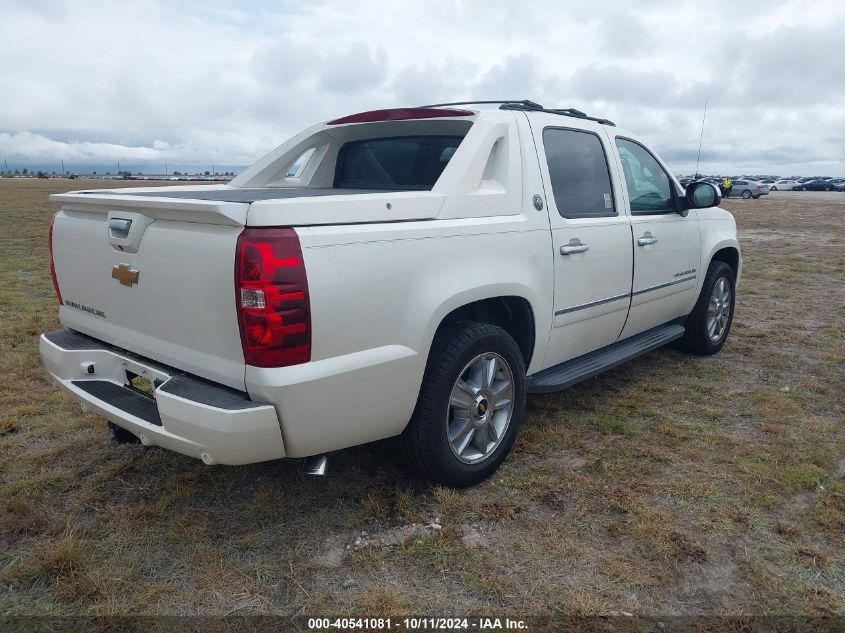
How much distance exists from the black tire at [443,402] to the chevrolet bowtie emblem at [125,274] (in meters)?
1.32

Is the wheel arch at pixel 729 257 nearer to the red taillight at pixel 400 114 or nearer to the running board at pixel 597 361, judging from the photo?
the running board at pixel 597 361

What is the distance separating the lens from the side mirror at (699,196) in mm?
4797

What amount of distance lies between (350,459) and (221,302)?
4.71ft

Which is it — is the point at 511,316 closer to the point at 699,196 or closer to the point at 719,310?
the point at 699,196

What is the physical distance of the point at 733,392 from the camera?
4.69 metres

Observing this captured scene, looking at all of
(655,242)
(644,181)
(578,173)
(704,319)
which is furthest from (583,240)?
(704,319)

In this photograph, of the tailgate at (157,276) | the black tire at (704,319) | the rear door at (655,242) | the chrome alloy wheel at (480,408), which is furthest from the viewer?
the black tire at (704,319)

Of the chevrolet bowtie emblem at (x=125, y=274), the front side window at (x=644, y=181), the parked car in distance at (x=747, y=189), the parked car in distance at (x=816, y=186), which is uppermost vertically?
the front side window at (x=644, y=181)

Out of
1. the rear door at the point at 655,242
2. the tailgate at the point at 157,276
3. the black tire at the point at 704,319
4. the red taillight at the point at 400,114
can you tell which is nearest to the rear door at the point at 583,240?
the rear door at the point at 655,242

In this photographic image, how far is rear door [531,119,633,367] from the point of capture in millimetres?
3625

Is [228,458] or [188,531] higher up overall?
[228,458]

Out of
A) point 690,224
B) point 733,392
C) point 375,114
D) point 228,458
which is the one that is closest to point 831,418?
point 733,392

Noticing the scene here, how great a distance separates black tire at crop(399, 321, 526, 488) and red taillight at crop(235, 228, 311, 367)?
2.49 ft

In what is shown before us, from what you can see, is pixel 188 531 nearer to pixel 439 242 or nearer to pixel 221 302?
pixel 221 302
